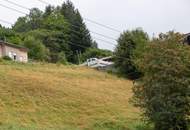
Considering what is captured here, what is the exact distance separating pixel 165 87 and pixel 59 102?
25.2ft

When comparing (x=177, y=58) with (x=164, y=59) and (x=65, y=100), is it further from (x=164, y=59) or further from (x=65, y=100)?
(x=65, y=100)

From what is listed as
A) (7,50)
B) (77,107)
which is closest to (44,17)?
(7,50)

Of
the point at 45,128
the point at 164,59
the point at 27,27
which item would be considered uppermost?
the point at 27,27

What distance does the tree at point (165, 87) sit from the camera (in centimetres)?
3030

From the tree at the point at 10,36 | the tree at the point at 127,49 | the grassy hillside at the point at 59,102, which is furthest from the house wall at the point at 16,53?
the grassy hillside at the point at 59,102

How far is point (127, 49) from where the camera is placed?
212 feet

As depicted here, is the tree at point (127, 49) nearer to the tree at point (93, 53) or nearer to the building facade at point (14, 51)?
the building facade at point (14, 51)

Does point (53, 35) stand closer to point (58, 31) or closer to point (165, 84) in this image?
point (58, 31)

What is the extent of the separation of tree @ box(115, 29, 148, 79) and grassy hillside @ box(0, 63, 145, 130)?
1217cm

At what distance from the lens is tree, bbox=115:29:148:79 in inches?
2361

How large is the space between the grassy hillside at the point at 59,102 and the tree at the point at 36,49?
2255 cm

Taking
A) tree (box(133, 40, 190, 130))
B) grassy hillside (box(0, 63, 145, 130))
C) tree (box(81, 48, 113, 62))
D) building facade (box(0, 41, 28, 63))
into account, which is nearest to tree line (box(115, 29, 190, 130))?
tree (box(133, 40, 190, 130))

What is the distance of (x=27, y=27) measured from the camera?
92.7 meters

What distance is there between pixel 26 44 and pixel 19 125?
A: 152 ft
